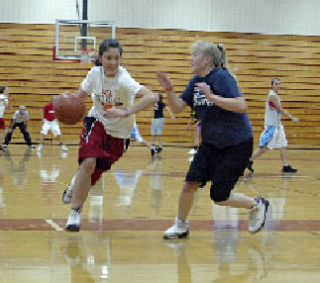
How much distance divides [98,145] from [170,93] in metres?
0.86

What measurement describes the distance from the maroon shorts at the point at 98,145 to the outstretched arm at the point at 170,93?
72 centimetres

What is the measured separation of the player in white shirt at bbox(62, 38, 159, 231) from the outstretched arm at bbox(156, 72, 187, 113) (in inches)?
9.5

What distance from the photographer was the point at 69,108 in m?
5.40

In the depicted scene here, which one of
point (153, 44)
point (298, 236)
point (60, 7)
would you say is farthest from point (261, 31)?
point (298, 236)

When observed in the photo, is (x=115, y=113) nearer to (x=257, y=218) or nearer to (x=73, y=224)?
(x=73, y=224)

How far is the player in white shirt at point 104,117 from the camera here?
17.1 ft

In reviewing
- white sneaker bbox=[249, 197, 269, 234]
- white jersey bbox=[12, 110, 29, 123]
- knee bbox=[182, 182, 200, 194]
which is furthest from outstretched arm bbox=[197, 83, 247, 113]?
white jersey bbox=[12, 110, 29, 123]

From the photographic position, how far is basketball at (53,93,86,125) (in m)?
5.39

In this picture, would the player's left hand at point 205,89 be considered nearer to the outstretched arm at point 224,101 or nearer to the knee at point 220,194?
the outstretched arm at point 224,101

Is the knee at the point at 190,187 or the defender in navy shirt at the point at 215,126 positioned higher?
the defender in navy shirt at the point at 215,126

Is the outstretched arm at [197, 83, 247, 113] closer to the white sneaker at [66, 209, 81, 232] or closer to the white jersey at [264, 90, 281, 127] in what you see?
the white sneaker at [66, 209, 81, 232]

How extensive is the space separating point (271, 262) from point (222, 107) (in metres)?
1.16

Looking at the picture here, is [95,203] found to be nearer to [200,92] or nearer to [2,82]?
[200,92]

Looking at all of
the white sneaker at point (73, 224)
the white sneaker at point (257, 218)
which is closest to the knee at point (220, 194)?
the white sneaker at point (257, 218)
